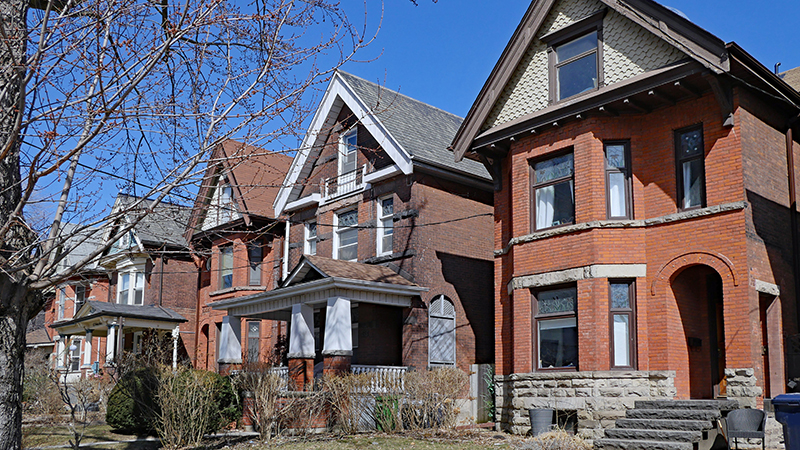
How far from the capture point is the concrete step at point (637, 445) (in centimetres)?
1148

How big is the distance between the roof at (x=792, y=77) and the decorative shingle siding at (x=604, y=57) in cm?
520

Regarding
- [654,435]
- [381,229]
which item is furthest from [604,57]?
[381,229]

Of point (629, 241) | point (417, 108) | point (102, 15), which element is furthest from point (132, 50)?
point (417, 108)

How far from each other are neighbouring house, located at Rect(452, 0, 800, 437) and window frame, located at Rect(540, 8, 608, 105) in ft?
0.10

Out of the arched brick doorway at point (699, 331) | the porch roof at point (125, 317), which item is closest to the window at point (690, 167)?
the arched brick doorway at point (699, 331)

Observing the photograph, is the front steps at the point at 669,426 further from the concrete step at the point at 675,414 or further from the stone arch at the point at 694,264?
the stone arch at the point at 694,264

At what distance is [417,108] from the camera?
82.4 ft

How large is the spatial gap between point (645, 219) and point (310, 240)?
507 inches

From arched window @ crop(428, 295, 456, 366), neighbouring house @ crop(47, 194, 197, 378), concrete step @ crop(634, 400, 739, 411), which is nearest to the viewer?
concrete step @ crop(634, 400, 739, 411)

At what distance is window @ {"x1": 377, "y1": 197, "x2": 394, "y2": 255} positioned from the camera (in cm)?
2153

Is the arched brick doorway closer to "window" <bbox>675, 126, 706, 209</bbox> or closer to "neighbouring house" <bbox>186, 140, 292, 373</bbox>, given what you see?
"window" <bbox>675, 126, 706, 209</bbox>

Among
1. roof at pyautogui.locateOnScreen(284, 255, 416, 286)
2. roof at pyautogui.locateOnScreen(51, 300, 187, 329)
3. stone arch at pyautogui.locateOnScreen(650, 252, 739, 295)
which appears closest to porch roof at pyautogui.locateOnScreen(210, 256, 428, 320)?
roof at pyautogui.locateOnScreen(284, 255, 416, 286)

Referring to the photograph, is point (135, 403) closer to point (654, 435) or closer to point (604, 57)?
point (654, 435)

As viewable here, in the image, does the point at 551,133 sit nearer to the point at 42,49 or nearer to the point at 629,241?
the point at 629,241
